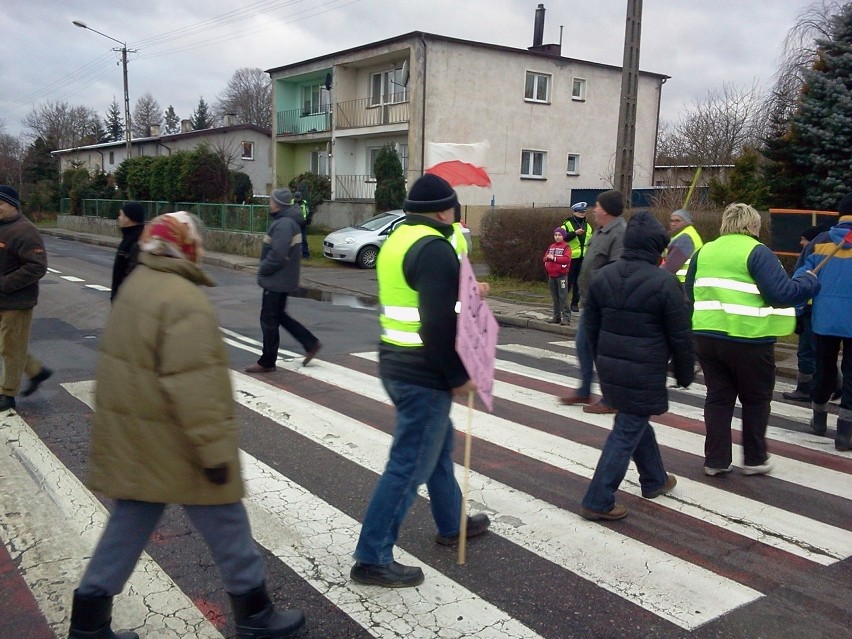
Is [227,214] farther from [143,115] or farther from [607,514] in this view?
[143,115]

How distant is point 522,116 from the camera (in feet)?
104

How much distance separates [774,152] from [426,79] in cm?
1476

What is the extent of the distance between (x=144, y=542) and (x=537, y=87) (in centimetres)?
3123

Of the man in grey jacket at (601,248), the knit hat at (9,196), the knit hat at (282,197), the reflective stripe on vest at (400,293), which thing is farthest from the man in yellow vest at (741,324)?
the knit hat at (9,196)

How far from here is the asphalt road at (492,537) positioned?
3613mm

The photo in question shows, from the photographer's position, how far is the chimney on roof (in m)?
35.2

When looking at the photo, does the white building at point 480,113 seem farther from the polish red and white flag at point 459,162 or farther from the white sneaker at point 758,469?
the white sneaker at point 758,469

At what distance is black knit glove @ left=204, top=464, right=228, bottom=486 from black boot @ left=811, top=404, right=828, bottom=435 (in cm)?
560

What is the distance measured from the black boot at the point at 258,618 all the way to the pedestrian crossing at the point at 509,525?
29cm

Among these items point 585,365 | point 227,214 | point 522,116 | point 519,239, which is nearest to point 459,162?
point 585,365

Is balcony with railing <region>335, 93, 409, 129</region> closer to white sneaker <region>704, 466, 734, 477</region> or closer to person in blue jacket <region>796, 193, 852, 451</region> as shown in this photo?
person in blue jacket <region>796, 193, 852, 451</region>

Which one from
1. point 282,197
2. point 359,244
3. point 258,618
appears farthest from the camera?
point 359,244

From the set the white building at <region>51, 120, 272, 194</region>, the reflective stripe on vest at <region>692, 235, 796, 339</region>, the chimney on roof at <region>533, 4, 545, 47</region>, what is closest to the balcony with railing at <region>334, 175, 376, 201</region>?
the chimney on roof at <region>533, 4, 545, 47</region>

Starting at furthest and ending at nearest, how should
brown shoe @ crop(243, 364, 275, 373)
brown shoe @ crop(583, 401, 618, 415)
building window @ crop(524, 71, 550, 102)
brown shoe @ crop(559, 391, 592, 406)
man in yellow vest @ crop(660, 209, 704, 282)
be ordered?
building window @ crop(524, 71, 550, 102)
brown shoe @ crop(243, 364, 275, 373)
man in yellow vest @ crop(660, 209, 704, 282)
brown shoe @ crop(559, 391, 592, 406)
brown shoe @ crop(583, 401, 618, 415)
